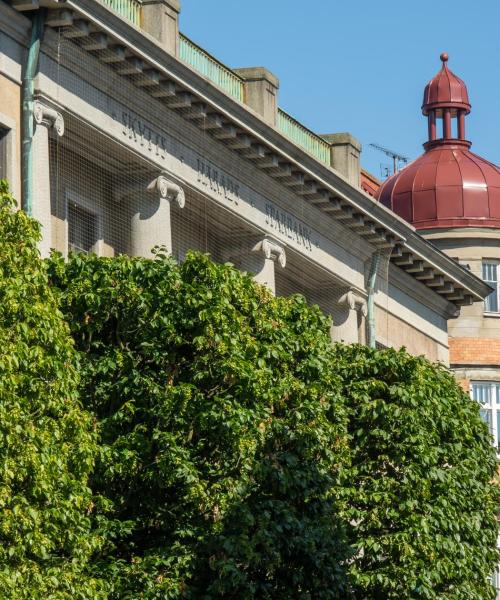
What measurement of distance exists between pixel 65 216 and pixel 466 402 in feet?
32.3

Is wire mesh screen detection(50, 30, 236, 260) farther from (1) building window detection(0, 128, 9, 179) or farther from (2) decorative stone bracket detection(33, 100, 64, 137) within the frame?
(1) building window detection(0, 128, 9, 179)

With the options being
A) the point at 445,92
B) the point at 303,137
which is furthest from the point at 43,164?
the point at 445,92

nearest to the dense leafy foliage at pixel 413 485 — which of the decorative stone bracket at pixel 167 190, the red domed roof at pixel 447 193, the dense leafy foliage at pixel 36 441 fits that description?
the decorative stone bracket at pixel 167 190

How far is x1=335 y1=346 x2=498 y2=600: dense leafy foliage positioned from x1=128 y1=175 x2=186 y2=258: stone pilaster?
16.4ft

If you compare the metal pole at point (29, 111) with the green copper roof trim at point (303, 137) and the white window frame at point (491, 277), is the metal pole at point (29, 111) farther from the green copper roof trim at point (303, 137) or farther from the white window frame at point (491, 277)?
the white window frame at point (491, 277)

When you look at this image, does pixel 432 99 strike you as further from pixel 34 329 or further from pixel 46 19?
pixel 34 329

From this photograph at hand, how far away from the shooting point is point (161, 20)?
46188mm

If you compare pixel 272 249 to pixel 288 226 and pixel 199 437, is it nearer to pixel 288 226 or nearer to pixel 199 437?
pixel 288 226

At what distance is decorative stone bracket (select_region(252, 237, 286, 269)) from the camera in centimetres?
5234

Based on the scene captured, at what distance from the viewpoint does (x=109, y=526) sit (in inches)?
1380

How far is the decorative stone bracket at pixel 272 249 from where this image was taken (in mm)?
52344

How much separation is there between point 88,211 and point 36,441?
15.0 metres

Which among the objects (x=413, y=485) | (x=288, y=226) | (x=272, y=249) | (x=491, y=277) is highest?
(x=491, y=277)

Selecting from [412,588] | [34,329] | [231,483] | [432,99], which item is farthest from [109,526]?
[432,99]
